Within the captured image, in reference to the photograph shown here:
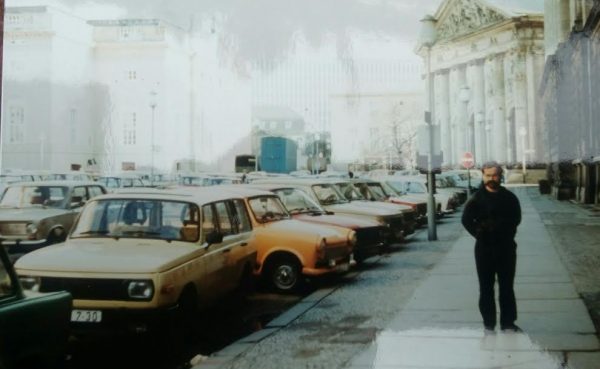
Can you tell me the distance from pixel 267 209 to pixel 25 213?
185 inches

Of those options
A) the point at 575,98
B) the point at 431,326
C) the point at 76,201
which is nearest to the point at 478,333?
the point at 431,326

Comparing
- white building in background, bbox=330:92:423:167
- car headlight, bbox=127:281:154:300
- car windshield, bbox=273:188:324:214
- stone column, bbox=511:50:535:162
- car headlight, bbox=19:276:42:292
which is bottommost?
car headlight, bbox=127:281:154:300

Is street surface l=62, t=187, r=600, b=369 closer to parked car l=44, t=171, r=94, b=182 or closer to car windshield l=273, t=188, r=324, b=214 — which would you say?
car windshield l=273, t=188, r=324, b=214

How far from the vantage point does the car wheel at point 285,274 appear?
28.3 ft

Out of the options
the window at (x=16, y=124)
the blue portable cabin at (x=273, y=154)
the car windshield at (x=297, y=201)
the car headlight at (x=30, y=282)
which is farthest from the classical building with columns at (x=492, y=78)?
the car headlight at (x=30, y=282)

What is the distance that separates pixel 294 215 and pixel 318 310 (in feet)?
10.4

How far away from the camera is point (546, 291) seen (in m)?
7.94

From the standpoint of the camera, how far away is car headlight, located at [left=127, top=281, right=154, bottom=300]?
5488 mm

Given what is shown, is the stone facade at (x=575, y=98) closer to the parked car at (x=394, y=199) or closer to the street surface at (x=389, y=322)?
the parked car at (x=394, y=199)

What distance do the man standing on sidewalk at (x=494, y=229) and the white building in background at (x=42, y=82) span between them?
6.28 metres

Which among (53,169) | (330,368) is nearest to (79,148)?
(53,169)

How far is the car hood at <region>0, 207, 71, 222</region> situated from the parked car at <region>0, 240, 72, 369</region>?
8063mm

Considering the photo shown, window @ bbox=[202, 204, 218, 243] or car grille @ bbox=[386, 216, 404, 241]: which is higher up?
window @ bbox=[202, 204, 218, 243]

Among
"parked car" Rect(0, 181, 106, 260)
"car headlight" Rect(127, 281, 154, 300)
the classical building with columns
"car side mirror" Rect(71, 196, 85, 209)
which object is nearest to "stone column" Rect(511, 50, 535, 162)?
the classical building with columns
